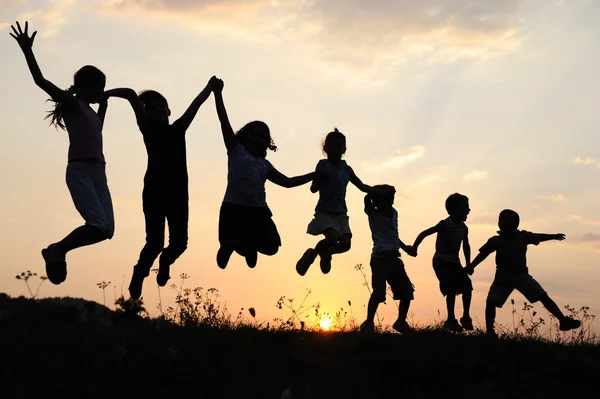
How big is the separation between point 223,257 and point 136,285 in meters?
1.54

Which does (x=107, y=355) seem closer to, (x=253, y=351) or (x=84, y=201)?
(x=253, y=351)

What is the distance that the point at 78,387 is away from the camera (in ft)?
20.5

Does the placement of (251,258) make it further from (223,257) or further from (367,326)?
(367,326)

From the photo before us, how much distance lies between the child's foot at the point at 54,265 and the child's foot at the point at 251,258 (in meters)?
2.95

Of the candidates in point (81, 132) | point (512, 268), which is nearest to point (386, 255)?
point (512, 268)

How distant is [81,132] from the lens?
8.97 m

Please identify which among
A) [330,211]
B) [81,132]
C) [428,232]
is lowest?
[428,232]

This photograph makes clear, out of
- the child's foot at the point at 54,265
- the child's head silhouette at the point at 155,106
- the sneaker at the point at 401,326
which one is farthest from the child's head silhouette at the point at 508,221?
the child's foot at the point at 54,265

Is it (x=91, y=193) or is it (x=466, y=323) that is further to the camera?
(x=466, y=323)

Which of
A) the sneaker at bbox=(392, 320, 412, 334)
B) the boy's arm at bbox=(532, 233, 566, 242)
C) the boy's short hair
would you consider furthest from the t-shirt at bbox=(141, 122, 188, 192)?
the boy's arm at bbox=(532, 233, 566, 242)

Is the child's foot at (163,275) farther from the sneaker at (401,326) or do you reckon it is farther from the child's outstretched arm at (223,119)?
the sneaker at (401,326)

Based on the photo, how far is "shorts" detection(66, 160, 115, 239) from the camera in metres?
8.76

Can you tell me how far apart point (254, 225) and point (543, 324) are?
4871 millimetres

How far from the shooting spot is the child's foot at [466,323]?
1162 cm
